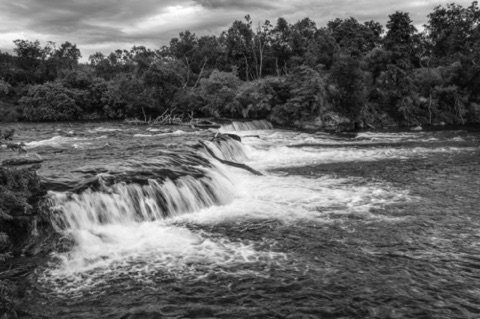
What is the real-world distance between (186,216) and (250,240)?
2.91 m

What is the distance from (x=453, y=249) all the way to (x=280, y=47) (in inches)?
2282

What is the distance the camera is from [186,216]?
11516 mm

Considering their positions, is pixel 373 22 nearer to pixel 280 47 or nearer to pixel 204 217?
pixel 280 47

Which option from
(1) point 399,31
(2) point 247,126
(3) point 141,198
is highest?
(1) point 399,31

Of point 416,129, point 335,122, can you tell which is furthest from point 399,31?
point 335,122

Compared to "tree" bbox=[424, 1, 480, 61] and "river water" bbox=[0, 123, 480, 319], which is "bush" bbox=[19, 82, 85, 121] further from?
"tree" bbox=[424, 1, 480, 61]

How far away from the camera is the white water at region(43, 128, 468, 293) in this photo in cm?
801

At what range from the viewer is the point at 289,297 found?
671 centimetres

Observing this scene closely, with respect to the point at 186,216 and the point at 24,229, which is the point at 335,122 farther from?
the point at 24,229

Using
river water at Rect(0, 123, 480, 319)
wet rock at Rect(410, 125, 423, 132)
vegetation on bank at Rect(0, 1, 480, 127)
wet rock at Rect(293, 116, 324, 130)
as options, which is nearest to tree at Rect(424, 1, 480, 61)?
vegetation on bank at Rect(0, 1, 480, 127)

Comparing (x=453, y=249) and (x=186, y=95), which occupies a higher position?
(x=186, y=95)

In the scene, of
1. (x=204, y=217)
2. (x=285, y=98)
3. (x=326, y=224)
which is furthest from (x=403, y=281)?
(x=285, y=98)

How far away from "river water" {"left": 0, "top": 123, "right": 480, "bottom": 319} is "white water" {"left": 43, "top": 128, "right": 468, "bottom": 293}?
42 mm

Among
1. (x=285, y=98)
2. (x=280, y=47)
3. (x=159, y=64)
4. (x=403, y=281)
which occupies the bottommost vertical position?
(x=403, y=281)
